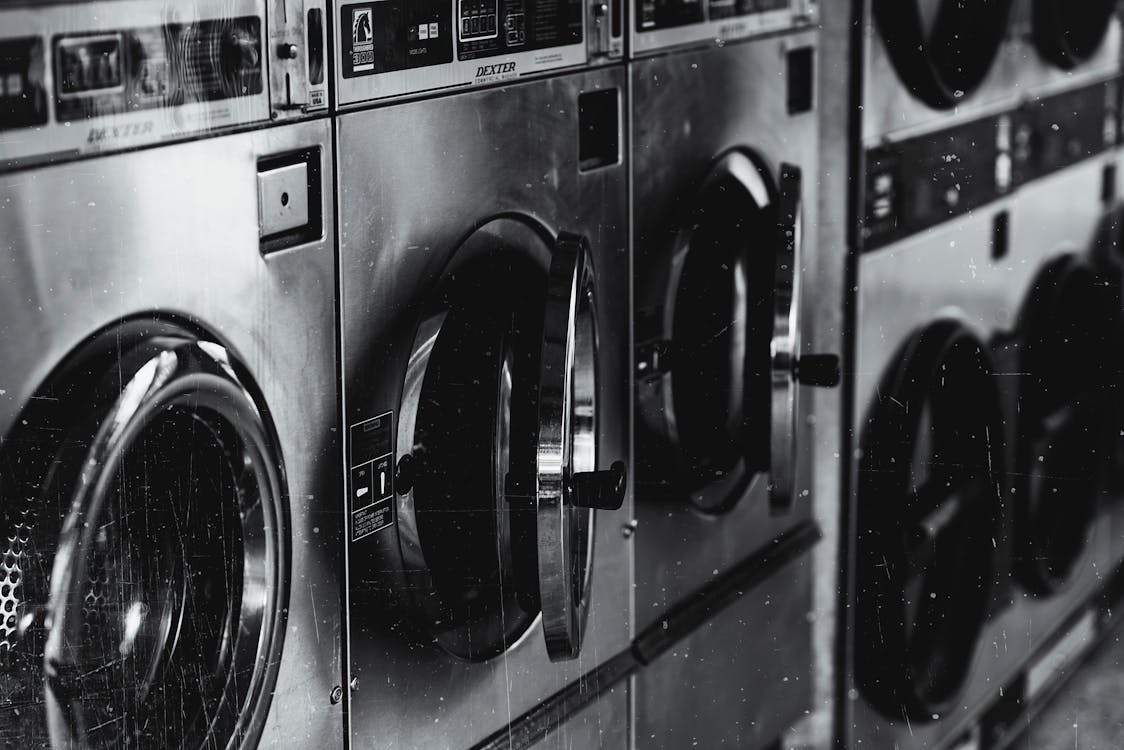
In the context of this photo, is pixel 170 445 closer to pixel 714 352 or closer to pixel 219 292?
pixel 219 292

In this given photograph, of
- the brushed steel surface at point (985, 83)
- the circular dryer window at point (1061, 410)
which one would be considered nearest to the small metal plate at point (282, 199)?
the brushed steel surface at point (985, 83)

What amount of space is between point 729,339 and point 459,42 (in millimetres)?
621

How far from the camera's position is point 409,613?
141 centimetres

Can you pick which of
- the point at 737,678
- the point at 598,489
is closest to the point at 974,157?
the point at 737,678

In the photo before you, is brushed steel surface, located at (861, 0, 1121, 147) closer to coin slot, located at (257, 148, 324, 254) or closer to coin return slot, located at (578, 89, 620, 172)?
coin return slot, located at (578, 89, 620, 172)

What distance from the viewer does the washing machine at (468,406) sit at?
1.33 meters

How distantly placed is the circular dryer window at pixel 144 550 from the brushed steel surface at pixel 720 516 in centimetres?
65

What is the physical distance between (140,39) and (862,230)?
3.93 ft

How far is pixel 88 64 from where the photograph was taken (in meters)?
1.05

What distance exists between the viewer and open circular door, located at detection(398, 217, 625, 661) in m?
1.34

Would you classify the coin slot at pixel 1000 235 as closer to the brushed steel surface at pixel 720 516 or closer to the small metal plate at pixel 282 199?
the brushed steel surface at pixel 720 516

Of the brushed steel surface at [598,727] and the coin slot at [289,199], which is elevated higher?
the coin slot at [289,199]

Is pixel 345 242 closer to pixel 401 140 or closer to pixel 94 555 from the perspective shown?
pixel 401 140

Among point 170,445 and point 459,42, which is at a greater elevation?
point 459,42
